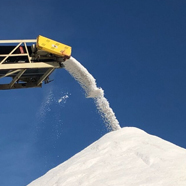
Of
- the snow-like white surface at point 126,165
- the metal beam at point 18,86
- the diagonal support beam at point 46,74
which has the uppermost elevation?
the metal beam at point 18,86

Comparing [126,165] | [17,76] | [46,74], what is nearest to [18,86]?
[17,76]

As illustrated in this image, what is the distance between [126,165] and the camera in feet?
64.7

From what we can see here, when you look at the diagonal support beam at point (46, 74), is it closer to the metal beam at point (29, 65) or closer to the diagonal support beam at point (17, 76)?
the metal beam at point (29, 65)

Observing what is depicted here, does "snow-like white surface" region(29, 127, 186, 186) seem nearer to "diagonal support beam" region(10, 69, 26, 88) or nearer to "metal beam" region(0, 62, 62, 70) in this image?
"diagonal support beam" region(10, 69, 26, 88)

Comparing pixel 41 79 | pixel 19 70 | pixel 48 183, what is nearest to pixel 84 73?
pixel 41 79

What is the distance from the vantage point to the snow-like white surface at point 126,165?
17.9 m

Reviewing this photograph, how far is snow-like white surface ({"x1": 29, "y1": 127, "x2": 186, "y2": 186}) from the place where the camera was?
17.9 metres

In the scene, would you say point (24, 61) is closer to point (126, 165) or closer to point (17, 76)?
point (17, 76)

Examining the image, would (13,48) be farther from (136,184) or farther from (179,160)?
(179,160)

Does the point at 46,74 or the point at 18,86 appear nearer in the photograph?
the point at 46,74

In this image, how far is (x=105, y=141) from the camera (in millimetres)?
24547

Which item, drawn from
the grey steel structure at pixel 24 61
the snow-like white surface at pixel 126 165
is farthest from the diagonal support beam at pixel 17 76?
the snow-like white surface at pixel 126 165

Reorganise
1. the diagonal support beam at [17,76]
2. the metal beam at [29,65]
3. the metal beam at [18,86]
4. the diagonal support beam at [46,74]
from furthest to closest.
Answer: the metal beam at [18,86] < the diagonal support beam at [46,74] < the diagonal support beam at [17,76] < the metal beam at [29,65]

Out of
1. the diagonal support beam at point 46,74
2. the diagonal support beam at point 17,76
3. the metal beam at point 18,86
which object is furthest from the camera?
the metal beam at point 18,86
